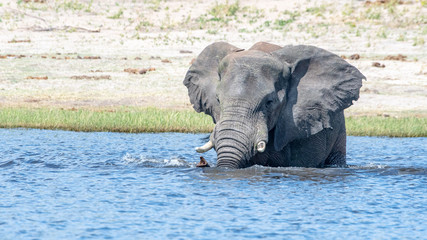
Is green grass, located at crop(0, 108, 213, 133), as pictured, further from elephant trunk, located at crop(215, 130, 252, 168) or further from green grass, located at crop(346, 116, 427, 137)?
elephant trunk, located at crop(215, 130, 252, 168)

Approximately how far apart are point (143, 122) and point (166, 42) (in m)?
15.0

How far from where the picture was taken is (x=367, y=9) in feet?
128

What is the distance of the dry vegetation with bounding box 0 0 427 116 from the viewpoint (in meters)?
24.8

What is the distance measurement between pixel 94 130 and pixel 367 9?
22.9 m

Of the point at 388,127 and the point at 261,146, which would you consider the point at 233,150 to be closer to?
the point at 261,146

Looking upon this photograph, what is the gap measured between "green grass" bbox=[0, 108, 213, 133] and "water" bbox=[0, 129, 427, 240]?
4.03 m

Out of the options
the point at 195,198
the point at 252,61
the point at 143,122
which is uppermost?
the point at 252,61

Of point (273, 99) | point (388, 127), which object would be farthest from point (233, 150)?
point (388, 127)

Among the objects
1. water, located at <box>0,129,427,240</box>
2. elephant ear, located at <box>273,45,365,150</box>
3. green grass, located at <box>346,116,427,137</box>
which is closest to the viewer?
water, located at <box>0,129,427,240</box>

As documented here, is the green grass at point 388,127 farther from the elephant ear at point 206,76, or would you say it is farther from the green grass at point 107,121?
the elephant ear at point 206,76

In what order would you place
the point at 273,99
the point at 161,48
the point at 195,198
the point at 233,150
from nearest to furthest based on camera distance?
the point at 233,150 < the point at 195,198 < the point at 273,99 < the point at 161,48

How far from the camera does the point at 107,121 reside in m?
19.6

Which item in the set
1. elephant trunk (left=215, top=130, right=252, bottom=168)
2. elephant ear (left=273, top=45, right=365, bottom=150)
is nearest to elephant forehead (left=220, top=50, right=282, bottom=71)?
elephant ear (left=273, top=45, right=365, bottom=150)

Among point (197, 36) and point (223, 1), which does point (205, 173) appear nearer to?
point (197, 36)
